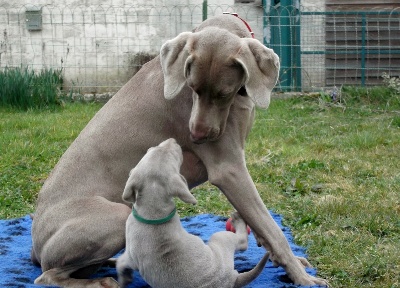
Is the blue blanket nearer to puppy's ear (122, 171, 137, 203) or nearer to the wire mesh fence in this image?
puppy's ear (122, 171, 137, 203)

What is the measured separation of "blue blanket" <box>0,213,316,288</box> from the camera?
12.0 ft

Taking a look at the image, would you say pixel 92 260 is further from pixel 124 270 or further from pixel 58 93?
pixel 58 93

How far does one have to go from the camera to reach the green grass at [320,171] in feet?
13.4

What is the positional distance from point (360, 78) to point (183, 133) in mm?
7336

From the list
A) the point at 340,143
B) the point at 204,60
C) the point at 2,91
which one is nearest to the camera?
the point at 204,60

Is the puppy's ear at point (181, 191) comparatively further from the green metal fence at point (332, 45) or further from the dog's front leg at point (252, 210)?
the green metal fence at point (332, 45)

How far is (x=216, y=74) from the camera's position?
342cm

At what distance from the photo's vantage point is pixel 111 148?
3740 millimetres

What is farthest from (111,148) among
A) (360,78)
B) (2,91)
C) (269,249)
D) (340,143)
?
(360,78)

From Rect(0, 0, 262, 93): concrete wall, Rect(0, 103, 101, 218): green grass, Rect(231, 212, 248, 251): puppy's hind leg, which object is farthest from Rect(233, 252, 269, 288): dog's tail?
Rect(0, 0, 262, 93): concrete wall

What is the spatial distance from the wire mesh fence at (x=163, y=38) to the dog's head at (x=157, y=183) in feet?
23.8

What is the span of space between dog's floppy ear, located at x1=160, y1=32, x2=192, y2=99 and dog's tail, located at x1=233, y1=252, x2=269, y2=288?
92 cm

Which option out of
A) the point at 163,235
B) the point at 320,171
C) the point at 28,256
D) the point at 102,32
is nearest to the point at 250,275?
the point at 163,235

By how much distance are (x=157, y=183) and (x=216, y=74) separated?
62cm
